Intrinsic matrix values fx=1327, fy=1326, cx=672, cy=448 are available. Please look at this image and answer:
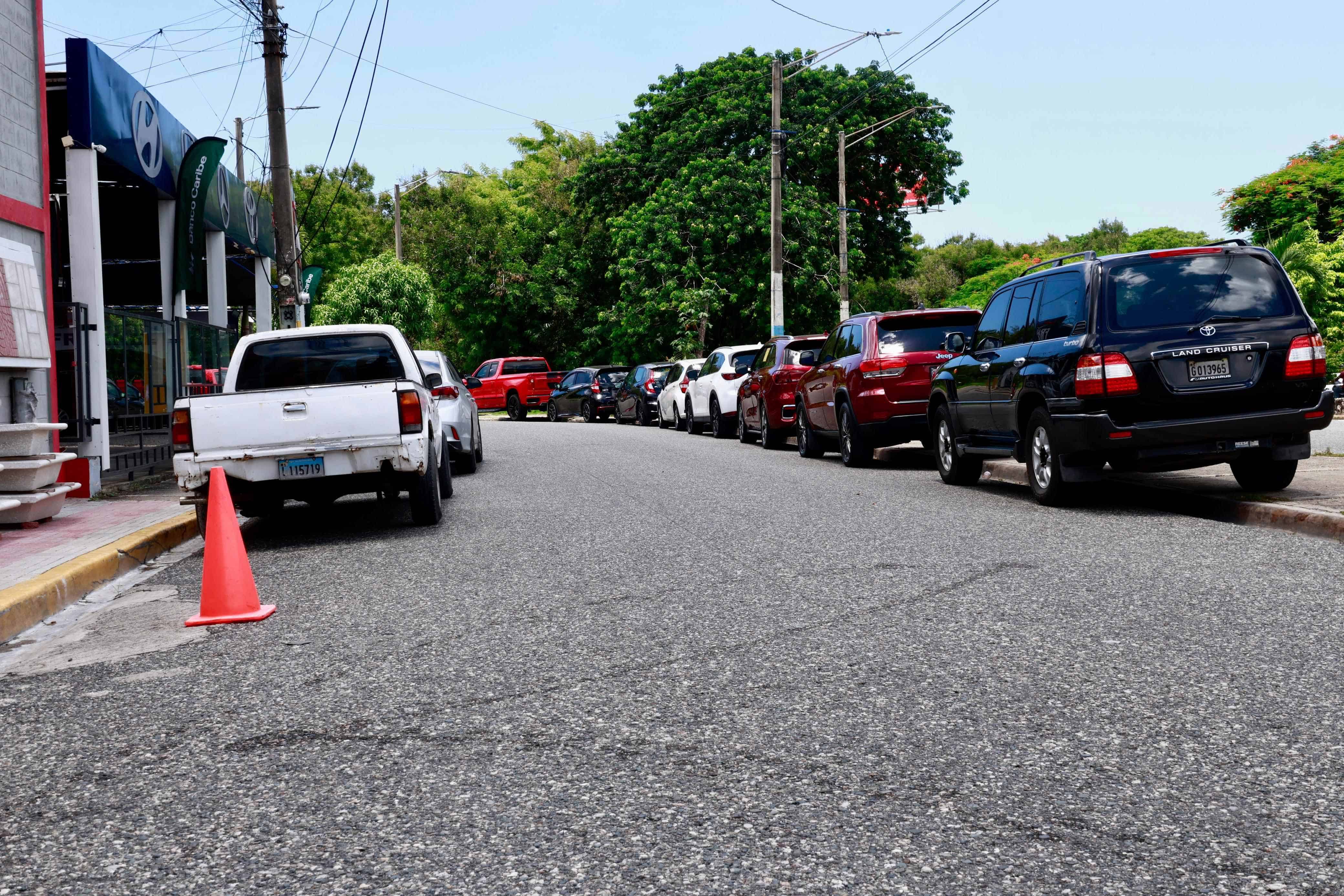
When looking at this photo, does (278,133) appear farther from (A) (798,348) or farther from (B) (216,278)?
(A) (798,348)

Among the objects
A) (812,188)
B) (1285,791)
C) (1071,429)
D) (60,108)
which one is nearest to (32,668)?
(1285,791)

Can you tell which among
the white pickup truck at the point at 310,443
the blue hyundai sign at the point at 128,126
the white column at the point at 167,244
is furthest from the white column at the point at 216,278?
the white pickup truck at the point at 310,443

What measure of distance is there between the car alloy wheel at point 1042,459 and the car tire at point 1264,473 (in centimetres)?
150

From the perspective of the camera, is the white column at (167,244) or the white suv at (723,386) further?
the white suv at (723,386)

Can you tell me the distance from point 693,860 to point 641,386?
2918cm

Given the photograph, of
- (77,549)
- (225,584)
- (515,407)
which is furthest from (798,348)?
(515,407)

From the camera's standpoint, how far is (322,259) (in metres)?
72.2

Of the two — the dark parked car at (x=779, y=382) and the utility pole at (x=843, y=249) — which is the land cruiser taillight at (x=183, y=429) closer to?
the dark parked car at (x=779, y=382)

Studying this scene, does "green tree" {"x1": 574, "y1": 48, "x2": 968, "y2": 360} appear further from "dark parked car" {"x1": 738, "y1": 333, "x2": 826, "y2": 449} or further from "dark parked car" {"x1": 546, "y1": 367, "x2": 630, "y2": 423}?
"dark parked car" {"x1": 738, "y1": 333, "x2": 826, "y2": 449}

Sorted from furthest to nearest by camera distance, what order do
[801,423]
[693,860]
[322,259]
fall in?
[322,259] → [801,423] → [693,860]

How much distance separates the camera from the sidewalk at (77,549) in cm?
764

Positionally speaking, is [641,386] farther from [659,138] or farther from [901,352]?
[901,352]

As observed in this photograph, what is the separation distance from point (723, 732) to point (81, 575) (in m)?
5.58

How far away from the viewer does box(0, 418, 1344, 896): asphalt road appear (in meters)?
3.48
